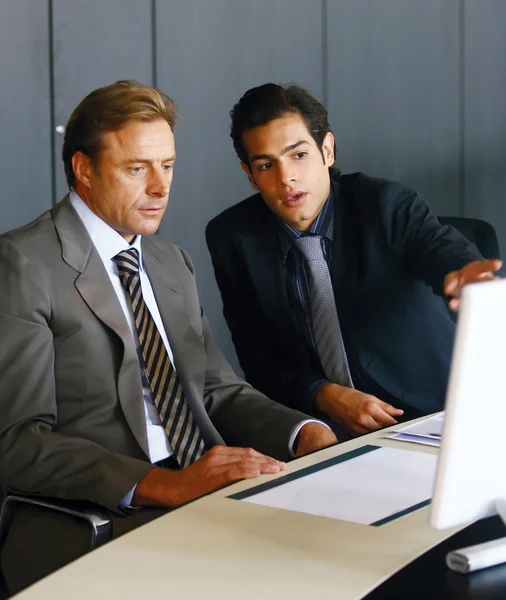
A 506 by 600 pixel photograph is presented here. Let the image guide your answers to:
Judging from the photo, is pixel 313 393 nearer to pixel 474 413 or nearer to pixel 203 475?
pixel 203 475

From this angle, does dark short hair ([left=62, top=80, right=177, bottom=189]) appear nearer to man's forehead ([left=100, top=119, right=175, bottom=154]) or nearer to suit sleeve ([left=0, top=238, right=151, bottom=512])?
man's forehead ([left=100, top=119, right=175, bottom=154])

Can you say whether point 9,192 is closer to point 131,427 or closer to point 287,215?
point 287,215

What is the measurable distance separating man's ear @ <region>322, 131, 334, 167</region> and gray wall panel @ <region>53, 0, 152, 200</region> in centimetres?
122

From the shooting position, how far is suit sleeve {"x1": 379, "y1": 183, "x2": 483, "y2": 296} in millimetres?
2533

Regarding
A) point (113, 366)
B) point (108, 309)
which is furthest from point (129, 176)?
point (113, 366)

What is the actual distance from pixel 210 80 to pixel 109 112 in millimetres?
1971

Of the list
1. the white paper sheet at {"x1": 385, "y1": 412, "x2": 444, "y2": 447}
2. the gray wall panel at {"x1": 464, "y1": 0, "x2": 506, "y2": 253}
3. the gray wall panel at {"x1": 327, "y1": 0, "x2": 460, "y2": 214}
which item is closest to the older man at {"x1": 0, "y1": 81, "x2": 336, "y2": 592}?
the white paper sheet at {"x1": 385, "y1": 412, "x2": 444, "y2": 447}

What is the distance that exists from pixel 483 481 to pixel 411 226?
1625 mm

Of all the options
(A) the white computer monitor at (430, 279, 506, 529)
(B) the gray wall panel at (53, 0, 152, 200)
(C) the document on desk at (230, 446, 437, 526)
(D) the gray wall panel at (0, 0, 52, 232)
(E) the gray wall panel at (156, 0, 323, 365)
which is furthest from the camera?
(E) the gray wall panel at (156, 0, 323, 365)

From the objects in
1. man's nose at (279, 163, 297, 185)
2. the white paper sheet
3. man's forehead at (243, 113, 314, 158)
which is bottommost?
the white paper sheet

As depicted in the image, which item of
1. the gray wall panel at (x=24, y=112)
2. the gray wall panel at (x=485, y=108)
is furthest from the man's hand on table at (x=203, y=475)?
the gray wall panel at (x=485, y=108)

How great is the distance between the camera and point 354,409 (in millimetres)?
2262

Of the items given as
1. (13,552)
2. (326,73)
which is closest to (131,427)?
(13,552)

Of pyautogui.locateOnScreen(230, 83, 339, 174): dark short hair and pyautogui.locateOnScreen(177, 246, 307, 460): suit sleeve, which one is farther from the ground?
pyautogui.locateOnScreen(230, 83, 339, 174): dark short hair
